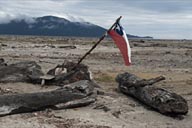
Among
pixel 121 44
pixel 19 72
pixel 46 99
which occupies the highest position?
pixel 121 44

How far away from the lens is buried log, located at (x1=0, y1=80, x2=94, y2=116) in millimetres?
11664

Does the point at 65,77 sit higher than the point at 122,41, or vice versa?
the point at 122,41

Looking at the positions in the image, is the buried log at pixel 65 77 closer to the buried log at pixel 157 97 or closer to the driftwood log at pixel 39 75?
the driftwood log at pixel 39 75

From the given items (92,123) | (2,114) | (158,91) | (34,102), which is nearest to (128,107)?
(158,91)

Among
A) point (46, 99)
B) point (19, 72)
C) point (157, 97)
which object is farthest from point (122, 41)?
point (19, 72)

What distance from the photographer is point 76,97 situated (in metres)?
12.9

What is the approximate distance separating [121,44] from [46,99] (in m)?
3.17

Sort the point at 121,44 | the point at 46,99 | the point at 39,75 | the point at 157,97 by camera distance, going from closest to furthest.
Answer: the point at 46,99 → the point at 157,97 → the point at 121,44 → the point at 39,75

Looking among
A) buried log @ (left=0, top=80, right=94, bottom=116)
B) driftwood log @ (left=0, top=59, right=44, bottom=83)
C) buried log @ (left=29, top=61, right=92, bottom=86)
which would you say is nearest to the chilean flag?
buried log @ (left=0, top=80, right=94, bottom=116)

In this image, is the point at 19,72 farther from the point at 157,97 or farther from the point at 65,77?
the point at 157,97

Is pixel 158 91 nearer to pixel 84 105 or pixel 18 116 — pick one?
pixel 84 105

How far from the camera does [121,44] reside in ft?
46.1

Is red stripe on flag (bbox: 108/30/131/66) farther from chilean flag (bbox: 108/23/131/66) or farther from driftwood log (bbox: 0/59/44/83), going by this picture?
driftwood log (bbox: 0/59/44/83)

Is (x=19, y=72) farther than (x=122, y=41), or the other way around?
(x=19, y=72)
